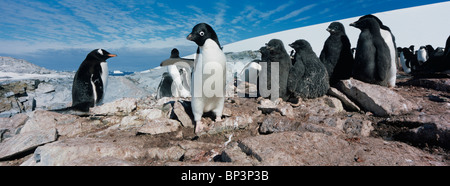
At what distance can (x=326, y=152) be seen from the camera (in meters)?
1.47

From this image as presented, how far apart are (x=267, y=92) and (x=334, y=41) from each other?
1.58 metres

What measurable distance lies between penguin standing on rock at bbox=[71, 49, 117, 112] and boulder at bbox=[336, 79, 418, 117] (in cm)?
439

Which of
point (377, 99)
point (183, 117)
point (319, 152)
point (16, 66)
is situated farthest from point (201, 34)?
point (16, 66)

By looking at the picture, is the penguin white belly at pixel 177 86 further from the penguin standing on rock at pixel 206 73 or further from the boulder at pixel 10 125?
the penguin standing on rock at pixel 206 73

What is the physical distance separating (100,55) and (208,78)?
9.74 feet

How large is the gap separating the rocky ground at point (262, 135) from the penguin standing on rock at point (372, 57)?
0.65 m

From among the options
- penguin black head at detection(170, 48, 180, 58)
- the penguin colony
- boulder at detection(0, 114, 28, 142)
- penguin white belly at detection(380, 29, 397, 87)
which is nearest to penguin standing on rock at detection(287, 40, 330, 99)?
the penguin colony

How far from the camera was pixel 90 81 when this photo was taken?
4.19 m

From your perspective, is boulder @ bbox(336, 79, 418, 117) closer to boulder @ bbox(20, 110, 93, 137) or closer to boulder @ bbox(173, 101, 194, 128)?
boulder @ bbox(173, 101, 194, 128)

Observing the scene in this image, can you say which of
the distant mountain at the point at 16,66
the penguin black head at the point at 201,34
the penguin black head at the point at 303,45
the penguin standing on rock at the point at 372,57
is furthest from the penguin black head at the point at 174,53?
the distant mountain at the point at 16,66

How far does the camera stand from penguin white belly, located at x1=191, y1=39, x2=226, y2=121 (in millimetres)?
2596

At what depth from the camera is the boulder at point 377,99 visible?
2.65 meters
